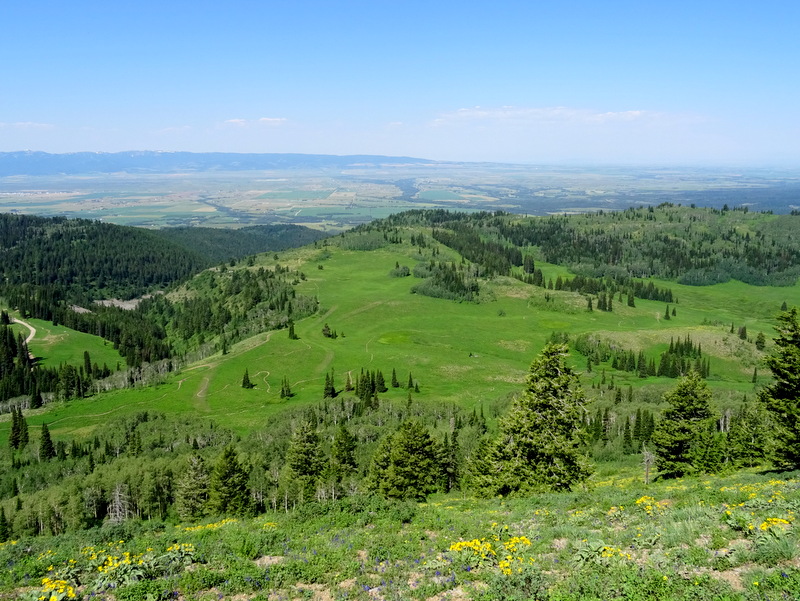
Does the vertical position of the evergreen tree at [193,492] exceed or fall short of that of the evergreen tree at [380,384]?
it exceeds it

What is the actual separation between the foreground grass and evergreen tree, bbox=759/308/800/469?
15.3 meters

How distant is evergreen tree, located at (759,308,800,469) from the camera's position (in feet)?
128

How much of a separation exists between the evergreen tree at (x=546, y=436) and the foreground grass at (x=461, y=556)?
45.2 ft

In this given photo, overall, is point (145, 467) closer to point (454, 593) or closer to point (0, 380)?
point (454, 593)

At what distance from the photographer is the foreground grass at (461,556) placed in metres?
15.7

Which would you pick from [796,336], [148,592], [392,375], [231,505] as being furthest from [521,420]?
[392,375]

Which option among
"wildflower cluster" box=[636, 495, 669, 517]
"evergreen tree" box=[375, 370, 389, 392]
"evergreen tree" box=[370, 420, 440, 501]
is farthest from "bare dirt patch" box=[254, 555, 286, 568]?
"evergreen tree" box=[375, 370, 389, 392]

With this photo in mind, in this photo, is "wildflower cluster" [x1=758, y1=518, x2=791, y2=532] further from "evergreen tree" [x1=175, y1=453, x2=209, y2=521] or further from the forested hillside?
"evergreen tree" [x1=175, y1=453, x2=209, y2=521]

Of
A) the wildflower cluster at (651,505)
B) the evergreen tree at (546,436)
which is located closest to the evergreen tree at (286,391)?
the evergreen tree at (546,436)

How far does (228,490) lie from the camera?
71750 mm

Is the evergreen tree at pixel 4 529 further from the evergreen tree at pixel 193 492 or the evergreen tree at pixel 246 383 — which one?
the evergreen tree at pixel 246 383

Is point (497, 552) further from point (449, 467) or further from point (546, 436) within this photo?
point (449, 467)

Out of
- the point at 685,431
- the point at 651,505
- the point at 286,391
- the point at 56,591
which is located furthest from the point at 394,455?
the point at 286,391

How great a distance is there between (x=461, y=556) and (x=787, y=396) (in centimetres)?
3627
